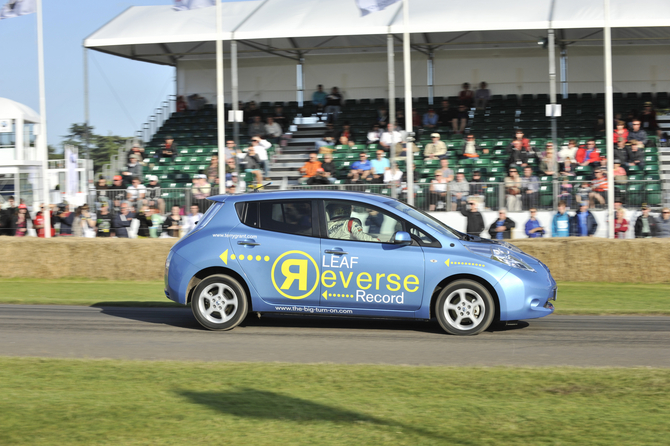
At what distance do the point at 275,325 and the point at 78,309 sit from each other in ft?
10.7

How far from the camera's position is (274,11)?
26.0 metres

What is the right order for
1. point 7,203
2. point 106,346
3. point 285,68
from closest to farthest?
point 106,346 → point 7,203 → point 285,68

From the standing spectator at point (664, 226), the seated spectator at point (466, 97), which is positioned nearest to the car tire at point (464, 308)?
the standing spectator at point (664, 226)

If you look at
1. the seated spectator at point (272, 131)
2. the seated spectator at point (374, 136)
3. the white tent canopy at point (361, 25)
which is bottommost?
the seated spectator at point (374, 136)

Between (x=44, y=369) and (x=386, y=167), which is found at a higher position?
(x=386, y=167)

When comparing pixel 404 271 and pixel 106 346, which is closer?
pixel 106 346

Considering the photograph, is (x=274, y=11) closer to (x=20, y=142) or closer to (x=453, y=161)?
(x=453, y=161)

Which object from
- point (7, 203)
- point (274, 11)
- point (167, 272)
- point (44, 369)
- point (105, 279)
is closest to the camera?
point (44, 369)

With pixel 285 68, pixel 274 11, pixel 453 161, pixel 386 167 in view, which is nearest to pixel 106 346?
pixel 386 167

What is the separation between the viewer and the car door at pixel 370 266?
28.6 ft

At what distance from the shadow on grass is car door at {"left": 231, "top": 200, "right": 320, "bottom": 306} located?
304cm

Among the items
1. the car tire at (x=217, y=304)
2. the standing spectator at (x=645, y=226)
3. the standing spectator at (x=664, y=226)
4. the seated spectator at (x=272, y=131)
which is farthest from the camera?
the seated spectator at (x=272, y=131)

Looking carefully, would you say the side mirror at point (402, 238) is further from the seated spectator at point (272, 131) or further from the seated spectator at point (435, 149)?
the seated spectator at point (272, 131)

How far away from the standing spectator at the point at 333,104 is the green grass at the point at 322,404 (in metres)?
20.5
